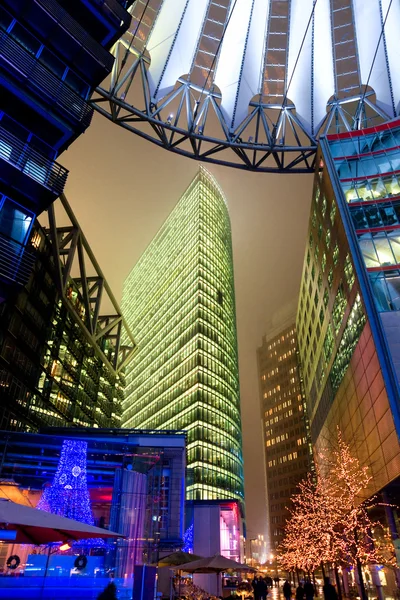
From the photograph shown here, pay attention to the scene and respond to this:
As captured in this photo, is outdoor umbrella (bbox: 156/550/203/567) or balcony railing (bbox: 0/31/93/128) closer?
balcony railing (bbox: 0/31/93/128)

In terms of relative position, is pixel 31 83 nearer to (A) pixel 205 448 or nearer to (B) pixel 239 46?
(B) pixel 239 46

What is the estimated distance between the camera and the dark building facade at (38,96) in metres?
19.3

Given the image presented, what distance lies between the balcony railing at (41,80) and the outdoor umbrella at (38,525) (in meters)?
19.3

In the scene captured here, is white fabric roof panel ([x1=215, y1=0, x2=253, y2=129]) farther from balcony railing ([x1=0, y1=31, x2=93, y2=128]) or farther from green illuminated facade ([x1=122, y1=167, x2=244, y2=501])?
green illuminated facade ([x1=122, y1=167, x2=244, y2=501])

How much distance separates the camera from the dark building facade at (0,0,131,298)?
63.2 feet

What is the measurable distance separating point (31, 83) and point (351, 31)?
25.0 m

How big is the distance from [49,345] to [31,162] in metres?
35.2

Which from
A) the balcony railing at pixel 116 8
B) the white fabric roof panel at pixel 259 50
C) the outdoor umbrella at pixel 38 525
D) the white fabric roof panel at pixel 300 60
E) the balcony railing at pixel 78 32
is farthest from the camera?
the white fabric roof panel at pixel 300 60

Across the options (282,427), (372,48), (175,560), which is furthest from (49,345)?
(282,427)

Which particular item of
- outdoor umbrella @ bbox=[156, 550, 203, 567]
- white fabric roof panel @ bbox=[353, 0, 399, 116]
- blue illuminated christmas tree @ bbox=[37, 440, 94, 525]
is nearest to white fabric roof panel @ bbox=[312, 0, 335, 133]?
white fabric roof panel @ bbox=[353, 0, 399, 116]

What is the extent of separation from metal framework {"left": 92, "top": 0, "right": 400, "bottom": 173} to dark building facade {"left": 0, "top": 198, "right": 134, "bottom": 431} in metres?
18.1

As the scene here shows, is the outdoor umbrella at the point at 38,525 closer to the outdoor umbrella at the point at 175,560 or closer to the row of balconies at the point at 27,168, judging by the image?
the outdoor umbrella at the point at 175,560

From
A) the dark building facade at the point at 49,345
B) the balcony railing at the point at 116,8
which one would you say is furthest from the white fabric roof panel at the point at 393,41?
the dark building facade at the point at 49,345

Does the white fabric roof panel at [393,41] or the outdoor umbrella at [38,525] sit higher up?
the white fabric roof panel at [393,41]
